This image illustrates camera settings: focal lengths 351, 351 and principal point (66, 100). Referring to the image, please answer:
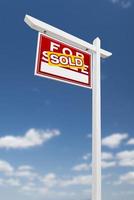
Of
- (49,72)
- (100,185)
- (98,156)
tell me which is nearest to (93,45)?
(49,72)

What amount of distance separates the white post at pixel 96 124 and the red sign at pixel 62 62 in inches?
3.1

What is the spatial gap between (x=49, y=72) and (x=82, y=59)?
532 mm

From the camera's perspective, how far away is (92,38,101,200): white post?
3.46 m

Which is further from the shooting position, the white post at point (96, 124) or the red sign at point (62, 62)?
the red sign at point (62, 62)

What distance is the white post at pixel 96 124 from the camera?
3.46 m

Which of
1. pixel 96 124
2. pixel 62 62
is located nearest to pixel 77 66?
pixel 62 62

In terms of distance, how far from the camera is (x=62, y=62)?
371cm

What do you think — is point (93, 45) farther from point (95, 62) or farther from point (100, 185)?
point (100, 185)

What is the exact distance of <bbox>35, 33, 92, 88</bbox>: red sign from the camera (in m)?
3.58

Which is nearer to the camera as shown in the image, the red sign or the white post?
the white post

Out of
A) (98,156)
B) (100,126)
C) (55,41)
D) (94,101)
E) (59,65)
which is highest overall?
(55,41)

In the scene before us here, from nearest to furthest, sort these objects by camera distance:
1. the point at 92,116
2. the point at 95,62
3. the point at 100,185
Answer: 1. the point at 100,185
2. the point at 92,116
3. the point at 95,62

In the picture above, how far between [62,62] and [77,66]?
21 cm

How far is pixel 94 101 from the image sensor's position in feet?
12.4
